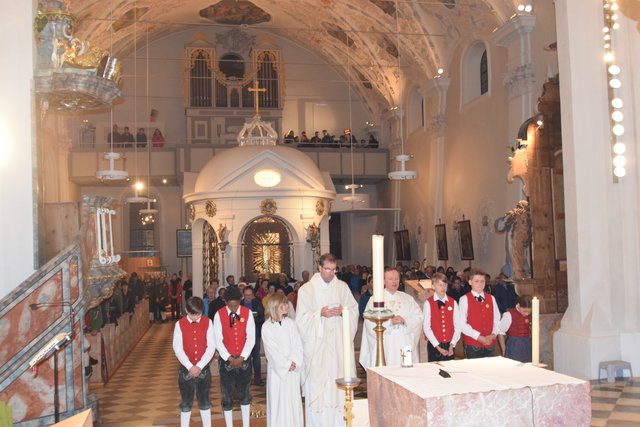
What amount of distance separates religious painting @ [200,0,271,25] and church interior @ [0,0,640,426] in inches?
4.1

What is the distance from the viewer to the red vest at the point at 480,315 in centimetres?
777

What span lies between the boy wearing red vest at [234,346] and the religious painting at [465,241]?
1163cm

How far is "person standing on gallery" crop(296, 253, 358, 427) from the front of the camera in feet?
23.0

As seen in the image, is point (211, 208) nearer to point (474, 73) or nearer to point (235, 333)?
point (474, 73)

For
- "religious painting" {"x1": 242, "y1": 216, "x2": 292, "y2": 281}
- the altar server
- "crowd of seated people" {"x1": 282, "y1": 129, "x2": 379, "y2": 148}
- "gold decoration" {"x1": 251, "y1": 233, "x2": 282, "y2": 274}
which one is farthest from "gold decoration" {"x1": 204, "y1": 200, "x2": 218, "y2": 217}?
the altar server

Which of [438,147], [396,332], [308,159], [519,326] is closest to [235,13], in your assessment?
[308,159]

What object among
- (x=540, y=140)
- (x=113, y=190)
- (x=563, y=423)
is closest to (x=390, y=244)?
(x=113, y=190)

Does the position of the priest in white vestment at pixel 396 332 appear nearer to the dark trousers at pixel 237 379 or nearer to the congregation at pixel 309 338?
the congregation at pixel 309 338

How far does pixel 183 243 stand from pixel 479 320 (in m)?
19.2

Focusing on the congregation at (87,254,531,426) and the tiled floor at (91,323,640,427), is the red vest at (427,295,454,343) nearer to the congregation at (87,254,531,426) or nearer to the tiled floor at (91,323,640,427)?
the congregation at (87,254,531,426)

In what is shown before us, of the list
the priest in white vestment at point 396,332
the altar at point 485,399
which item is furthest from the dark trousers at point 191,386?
the altar at point 485,399

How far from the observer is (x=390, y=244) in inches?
1028

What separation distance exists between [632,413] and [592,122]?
386 cm

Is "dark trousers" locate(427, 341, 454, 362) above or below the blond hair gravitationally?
below
